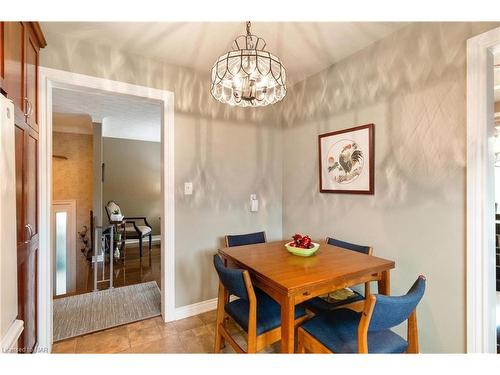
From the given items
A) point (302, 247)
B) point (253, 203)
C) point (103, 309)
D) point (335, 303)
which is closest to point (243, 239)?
point (253, 203)

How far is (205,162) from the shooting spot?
7.52 feet

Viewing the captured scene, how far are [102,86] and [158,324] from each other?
2041 millimetres

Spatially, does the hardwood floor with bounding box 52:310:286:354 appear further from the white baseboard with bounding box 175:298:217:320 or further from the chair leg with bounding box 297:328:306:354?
the chair leg with bounding box 297:328:306:354

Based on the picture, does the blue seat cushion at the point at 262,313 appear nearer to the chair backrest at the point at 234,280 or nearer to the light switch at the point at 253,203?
the chair backrest at the point at 234,280

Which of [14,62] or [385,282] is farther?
A: [385,282]

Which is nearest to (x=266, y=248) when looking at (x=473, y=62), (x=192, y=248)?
(x=192, y=248)

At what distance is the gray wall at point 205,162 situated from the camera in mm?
2062

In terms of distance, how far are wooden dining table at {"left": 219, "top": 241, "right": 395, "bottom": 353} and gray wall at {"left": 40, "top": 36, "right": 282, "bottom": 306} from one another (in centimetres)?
70

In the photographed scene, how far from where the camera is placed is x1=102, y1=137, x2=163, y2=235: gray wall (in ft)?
17.5

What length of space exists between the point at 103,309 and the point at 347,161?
8.81 ft

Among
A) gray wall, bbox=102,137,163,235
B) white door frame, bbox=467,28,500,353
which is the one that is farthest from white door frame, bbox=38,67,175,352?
gray wall, bbox=102,137,163,235

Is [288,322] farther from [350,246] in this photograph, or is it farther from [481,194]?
[481,194]

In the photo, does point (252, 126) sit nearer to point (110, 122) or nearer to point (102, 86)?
point (102, 86)
